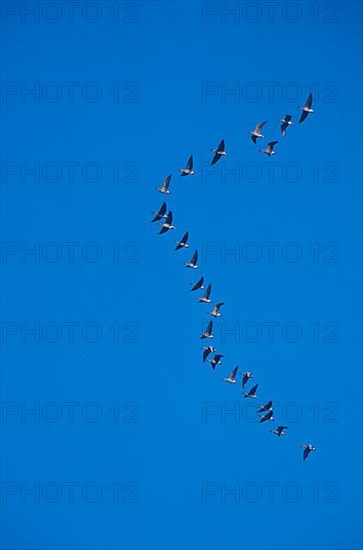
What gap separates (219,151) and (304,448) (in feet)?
9.39

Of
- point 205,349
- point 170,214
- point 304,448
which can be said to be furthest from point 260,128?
point 304,448

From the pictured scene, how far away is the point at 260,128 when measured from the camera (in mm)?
9711

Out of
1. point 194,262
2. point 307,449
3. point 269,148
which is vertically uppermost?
point 269,148

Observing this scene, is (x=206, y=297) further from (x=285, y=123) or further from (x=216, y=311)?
(x=285, y=123)

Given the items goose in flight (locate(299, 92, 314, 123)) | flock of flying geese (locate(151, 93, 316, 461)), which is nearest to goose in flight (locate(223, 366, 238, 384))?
flock of flying geese (locate(151, 93, 316, 461))

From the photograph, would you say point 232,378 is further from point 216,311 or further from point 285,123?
point 285,123

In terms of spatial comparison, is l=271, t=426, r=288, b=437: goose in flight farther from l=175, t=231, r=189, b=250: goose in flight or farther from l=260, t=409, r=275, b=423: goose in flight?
l=175, t=231, r=189, b=250: goose in flight

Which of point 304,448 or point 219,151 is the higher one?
point 219,151

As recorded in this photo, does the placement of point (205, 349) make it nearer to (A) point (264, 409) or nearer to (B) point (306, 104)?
(A) point (264, 409)


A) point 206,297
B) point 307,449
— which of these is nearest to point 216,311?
point 206,297

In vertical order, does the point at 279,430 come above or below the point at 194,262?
below

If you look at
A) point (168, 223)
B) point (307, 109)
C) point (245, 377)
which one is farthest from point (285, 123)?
point (245, 377)

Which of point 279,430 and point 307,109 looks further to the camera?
point 279,430

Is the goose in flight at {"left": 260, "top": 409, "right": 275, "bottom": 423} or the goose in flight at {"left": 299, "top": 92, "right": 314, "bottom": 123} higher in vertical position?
the goose in flight at {"left": 299, "top": 92, "right": 314, "bottom": 123}
